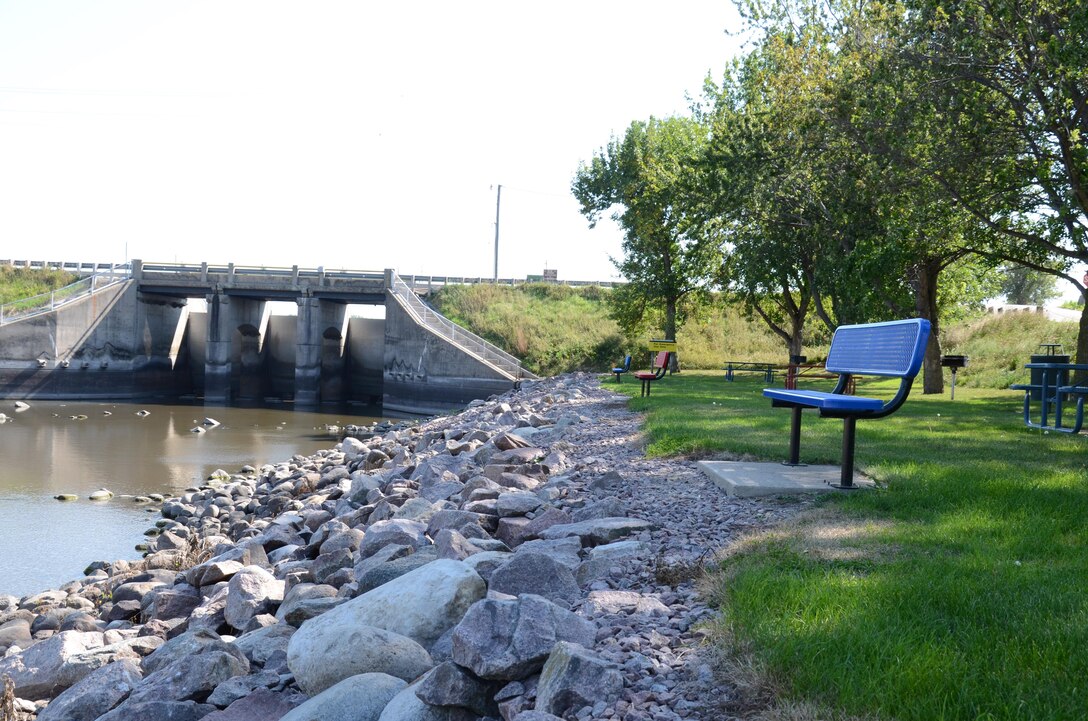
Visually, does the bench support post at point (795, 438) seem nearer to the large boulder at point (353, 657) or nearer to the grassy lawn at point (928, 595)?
the grassy lawn at point (928, 595)

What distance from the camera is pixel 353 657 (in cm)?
408

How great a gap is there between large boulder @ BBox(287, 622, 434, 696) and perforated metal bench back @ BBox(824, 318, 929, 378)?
358 centimetres

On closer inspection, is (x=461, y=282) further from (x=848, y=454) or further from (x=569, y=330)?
(x=848, y=454)

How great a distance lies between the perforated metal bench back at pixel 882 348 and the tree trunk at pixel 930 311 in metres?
14.3

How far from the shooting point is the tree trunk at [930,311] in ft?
69.3

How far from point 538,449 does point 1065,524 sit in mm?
5874

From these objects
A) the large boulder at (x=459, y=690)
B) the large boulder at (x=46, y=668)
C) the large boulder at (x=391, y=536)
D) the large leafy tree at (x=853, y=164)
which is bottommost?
the large boulder at (x=46, y=668)

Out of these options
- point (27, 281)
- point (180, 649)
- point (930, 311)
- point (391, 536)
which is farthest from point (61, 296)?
point (180, 649)

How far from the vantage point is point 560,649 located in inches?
126

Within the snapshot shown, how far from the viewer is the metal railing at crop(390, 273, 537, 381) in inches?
1430

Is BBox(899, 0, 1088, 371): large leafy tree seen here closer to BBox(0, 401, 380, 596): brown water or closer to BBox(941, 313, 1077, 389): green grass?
BBox(941, 313, 1077, 389): green grass

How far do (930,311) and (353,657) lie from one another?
20104mm

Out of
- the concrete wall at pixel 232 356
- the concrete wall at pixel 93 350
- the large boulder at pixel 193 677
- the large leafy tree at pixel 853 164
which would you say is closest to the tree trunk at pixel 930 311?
the large leafy tree at pixel 853 164

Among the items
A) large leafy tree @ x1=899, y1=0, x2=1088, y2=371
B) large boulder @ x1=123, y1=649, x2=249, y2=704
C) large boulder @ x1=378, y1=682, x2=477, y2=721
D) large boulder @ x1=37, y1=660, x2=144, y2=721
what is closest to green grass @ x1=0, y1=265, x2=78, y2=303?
large leafy tree @ x1=899, y1=0, x2=1088, y2=371
